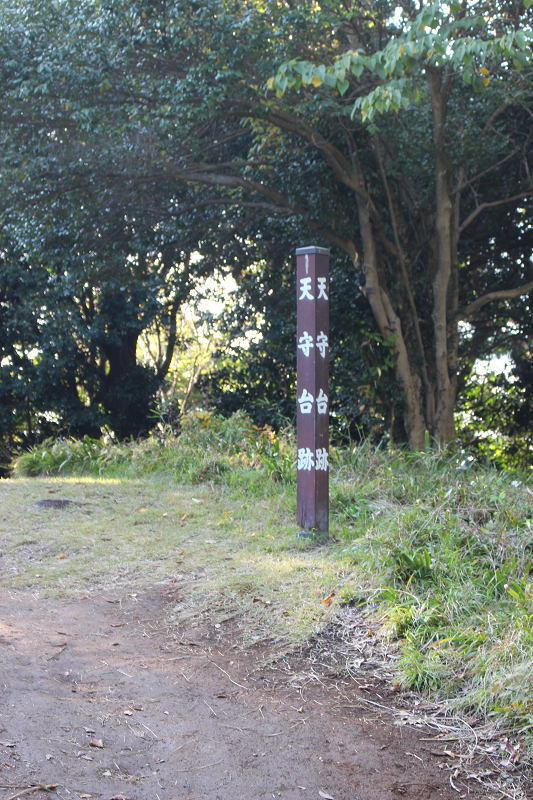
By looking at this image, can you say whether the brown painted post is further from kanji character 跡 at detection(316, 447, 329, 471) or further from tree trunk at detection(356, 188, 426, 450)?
tree trunk at detection(356, 188, 426, 450)

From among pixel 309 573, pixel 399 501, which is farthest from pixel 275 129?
pixel 309 573

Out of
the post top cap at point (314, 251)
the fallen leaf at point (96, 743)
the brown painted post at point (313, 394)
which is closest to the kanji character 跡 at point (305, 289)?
the brown painted post at point (313, 394)

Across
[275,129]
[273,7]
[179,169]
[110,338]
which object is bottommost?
[110,338]

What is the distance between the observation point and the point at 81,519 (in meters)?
6.41

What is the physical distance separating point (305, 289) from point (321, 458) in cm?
140

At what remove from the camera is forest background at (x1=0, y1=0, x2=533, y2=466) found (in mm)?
7574

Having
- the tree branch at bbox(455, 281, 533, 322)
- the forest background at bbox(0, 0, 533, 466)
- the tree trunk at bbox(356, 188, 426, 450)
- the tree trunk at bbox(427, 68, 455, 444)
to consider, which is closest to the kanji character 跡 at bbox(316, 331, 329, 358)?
the forest background at bbox(0, 0, 533, 466)

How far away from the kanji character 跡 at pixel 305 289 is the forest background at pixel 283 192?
1.67 meters

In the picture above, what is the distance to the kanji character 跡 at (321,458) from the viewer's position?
5.29 meters

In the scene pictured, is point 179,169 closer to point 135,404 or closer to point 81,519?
point 81,519

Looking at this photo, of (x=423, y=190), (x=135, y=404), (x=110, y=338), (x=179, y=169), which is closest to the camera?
(x=179, y=169)

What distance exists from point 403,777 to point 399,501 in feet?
10.6

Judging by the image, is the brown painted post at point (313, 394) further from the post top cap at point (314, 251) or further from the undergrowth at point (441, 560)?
the undergrowth at point (441, 560)

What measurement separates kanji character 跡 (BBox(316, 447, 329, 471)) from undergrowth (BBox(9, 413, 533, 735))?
0.55m
